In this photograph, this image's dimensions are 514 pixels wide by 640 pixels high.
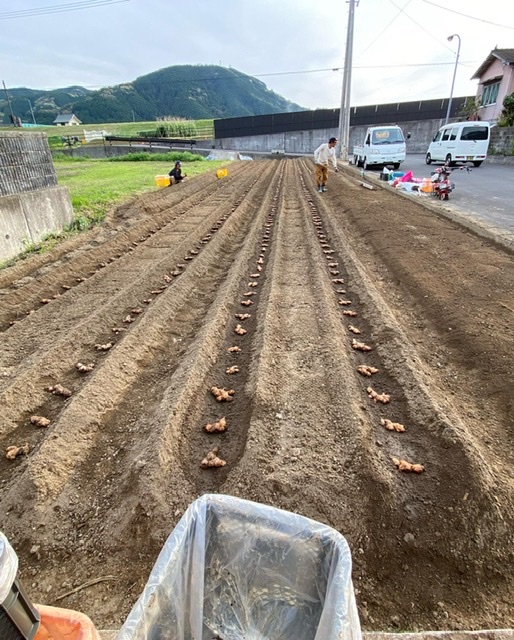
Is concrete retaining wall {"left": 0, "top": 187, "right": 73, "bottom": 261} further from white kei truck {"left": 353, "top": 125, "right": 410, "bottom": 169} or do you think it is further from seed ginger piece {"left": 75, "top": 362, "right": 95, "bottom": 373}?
white kei truck {"left": 353, "top": 125, "right": 410, "bottom": 169}

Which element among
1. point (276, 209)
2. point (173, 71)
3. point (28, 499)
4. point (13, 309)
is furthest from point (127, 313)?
point (173, 71)

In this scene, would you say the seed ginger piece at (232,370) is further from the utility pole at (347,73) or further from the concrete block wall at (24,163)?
the utility pole at (347,73)

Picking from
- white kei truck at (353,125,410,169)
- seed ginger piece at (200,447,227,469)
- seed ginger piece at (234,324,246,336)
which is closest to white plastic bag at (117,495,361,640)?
seed ginger piece at (200,447,227,469)

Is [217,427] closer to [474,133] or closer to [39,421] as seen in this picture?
[39,421]

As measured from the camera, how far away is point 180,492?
7.04 feet

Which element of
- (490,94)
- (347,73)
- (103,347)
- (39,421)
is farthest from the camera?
(490,94)

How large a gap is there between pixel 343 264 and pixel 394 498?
411 centimetres

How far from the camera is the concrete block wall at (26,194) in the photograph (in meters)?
6.30

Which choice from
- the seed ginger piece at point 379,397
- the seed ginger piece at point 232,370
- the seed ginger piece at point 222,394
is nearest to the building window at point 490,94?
the seed ginger piece at point 379,397

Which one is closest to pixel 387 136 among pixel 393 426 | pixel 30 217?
pixel 30 217

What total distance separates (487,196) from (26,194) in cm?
1124

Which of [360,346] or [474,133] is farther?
[474,133]

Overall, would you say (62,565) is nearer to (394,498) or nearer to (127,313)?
(394,498)

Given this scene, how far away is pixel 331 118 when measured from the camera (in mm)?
37656
